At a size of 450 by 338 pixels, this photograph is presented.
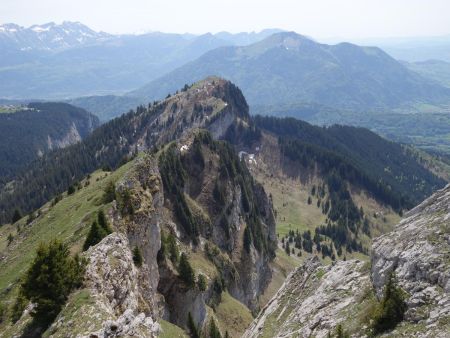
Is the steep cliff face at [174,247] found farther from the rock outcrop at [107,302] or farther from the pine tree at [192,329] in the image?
the pine tree at [192,329]

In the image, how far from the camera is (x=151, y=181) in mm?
79688

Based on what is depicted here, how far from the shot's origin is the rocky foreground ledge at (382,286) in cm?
3284

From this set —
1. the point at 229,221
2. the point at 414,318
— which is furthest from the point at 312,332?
the point at 229,221

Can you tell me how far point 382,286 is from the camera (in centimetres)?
4106

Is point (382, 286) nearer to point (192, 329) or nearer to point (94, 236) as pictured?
point (94, 236)

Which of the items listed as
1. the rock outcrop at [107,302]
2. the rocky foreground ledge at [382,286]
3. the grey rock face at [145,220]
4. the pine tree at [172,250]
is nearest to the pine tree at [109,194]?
the grey rock face at [145,220]

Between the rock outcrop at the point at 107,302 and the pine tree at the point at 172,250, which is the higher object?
the rock outcrop at the point at 107,302

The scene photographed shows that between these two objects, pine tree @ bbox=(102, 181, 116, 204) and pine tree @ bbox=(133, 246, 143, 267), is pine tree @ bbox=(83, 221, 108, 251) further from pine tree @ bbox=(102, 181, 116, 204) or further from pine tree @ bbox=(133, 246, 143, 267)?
pine tree @ bbox=(102, 181, 116, 204)

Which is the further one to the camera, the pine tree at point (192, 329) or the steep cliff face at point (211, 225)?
the steep cliff face at point (211, 225)

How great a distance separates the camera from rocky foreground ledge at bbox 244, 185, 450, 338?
32.8m

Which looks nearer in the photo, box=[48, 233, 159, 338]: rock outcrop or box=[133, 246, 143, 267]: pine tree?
box=[48, 233, 159, 338]: rock outcrop

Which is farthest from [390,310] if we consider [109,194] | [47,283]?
[109,194]

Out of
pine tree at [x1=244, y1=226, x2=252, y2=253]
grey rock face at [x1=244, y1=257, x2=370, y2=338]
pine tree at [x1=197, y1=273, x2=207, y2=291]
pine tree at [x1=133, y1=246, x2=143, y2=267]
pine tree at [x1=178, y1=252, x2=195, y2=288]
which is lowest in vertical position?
pine tree at [x1=244, y1=226, x2=252, y2=253]

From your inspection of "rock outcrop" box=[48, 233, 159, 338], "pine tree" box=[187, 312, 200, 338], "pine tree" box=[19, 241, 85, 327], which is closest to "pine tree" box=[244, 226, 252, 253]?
"pine tree" box=[187, 312, 200, 338]
